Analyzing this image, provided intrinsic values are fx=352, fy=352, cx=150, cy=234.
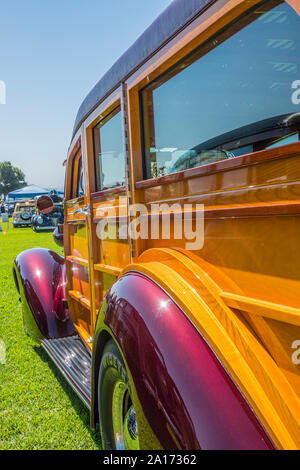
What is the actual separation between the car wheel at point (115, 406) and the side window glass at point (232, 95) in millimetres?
919

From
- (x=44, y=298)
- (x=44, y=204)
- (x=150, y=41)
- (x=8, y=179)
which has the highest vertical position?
(x=8, y=179)

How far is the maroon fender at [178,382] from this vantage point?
1.01 m

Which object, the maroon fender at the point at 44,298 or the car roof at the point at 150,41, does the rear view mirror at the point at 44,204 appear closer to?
the maroon fender at the point at 44,298

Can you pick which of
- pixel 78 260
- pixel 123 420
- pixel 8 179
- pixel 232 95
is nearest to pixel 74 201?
pixel 78 260

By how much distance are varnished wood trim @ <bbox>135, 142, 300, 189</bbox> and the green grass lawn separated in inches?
71.2

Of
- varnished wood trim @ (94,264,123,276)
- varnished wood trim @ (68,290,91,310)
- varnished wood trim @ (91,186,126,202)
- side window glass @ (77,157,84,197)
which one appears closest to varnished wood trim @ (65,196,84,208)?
side window glass @ (77,157,84,197)

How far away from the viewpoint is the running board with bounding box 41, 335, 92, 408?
2258 mm

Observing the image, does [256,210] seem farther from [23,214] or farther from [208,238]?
[23,214]

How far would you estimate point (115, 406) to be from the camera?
5.84 ft

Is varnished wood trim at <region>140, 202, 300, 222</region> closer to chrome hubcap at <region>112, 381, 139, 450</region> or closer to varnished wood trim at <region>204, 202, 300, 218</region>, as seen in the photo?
varnished wood trim at <region>204, 202, 300, 218</region>

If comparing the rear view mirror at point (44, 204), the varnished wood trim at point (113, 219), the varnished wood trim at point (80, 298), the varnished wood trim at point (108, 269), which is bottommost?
the varnished wood trim at point (80, 298)

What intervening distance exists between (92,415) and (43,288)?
1624 millimetres

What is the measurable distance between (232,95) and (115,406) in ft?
5.05

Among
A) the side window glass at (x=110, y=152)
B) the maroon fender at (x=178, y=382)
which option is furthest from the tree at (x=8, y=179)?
the maroon fender at (x=178, y=382)
